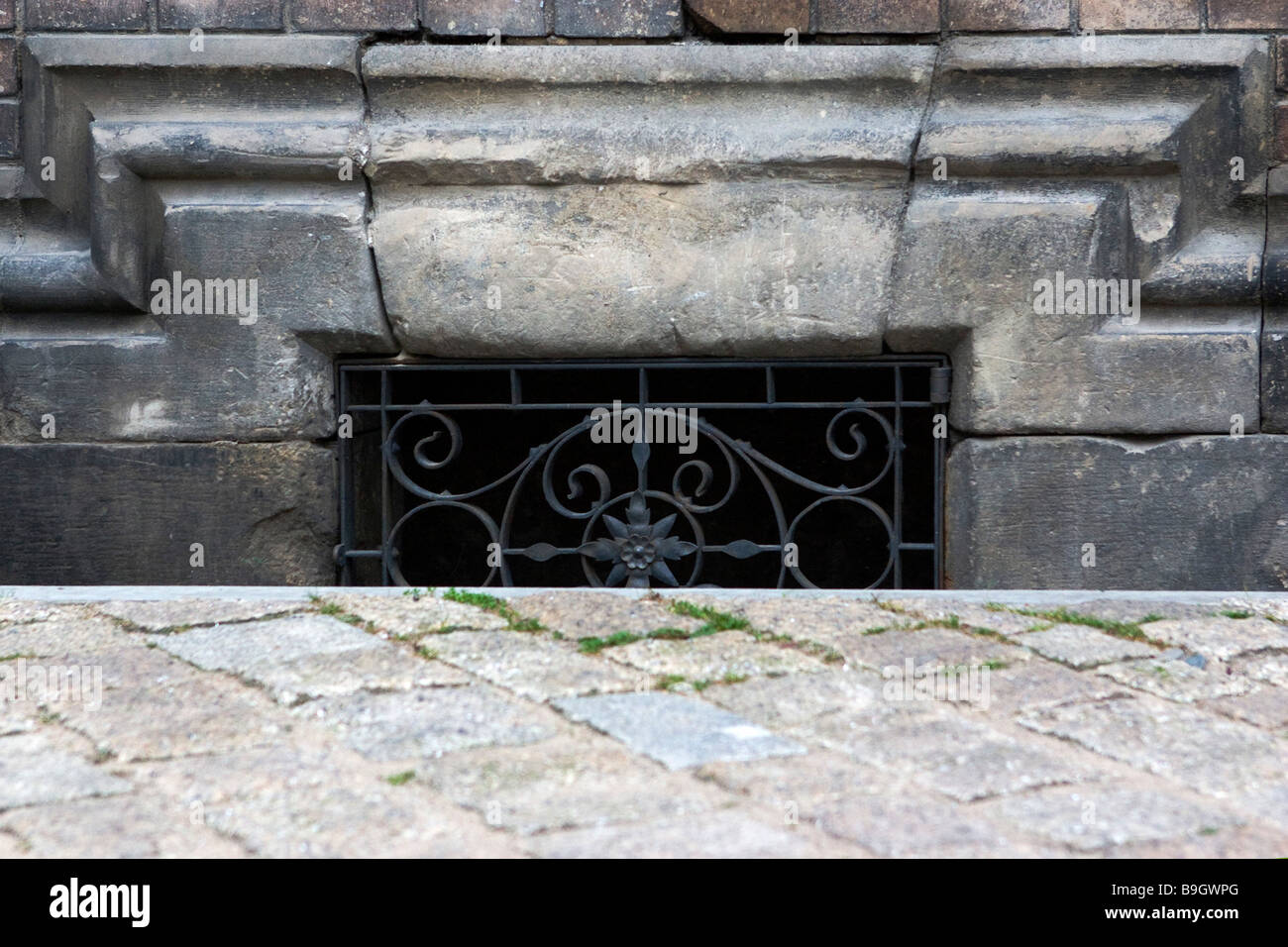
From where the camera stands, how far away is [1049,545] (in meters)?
3.09

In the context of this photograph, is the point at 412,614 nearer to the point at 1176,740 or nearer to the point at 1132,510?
the point at 1176,740

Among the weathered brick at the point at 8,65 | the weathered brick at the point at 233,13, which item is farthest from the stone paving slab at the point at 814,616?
the weathered brick at the point at 8,65

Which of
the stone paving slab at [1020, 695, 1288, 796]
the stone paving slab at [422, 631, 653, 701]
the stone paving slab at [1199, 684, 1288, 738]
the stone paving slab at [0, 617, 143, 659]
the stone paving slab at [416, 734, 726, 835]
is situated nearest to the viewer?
the stone paving slab at [416, 734, 726, 835]

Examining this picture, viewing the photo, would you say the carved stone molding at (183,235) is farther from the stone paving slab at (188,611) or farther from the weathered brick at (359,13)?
the stone paving slab at (188,611)

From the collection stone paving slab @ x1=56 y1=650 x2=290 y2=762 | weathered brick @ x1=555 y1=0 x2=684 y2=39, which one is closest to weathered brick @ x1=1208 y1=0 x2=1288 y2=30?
weathered brick @ x1=555 y1=0 x2=684 y2=39

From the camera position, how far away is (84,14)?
10.1ft

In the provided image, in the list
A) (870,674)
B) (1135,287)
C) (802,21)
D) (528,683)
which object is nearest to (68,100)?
(802,21)

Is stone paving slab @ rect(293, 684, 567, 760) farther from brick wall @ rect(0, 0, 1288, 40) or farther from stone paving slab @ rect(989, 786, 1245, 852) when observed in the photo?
brick wall @ rect(0, 0, 1288, 40)

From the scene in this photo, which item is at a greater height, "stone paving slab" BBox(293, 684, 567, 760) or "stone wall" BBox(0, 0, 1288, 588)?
"stone wall" BBox(0, 0, 1288, 588)

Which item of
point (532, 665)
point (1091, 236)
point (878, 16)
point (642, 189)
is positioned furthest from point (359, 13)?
point (1091, 236)

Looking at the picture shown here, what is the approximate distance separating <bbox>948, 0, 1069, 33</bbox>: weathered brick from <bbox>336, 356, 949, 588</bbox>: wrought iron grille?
816mm

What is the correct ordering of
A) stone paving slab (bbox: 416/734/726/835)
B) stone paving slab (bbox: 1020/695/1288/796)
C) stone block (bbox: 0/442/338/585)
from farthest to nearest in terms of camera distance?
Answer: stone block (bbox: 0/442/338/585) < stone paving slab (bbox: 1020/695/1288/796) < stone paving slab (bbox: 416/734/726/835)

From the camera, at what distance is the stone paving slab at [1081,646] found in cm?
236

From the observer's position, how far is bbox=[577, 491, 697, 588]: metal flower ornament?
3.22 meters
